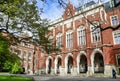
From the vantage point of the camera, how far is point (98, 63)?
34.1 m

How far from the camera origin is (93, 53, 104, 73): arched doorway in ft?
108

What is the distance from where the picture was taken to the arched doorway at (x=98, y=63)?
3298cm

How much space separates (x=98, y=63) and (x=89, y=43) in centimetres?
387

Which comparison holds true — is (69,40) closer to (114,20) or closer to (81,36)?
(81,36)

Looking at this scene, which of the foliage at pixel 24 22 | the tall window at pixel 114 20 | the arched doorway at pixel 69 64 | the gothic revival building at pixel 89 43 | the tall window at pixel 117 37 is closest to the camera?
the foliage at pixel 24 22

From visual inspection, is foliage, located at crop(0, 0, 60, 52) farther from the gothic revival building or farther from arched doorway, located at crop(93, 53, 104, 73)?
arched doorway, located at crop(93, 53, 104, 73)

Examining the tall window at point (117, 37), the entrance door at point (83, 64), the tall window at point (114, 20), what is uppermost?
the tall window at point (114, 20)

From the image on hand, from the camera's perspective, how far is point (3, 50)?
13.1 m

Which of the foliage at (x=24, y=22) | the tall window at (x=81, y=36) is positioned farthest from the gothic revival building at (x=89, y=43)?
the foliage at (x=24, y=22)

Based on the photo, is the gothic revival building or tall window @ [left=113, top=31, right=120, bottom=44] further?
tall window @ [left=113, top=31, right=120, bottom=44]

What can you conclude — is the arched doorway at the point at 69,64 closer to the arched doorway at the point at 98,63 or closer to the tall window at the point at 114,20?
the arched doorway at the point at 98,63

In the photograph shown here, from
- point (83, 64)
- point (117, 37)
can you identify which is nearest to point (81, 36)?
point (83, 64)

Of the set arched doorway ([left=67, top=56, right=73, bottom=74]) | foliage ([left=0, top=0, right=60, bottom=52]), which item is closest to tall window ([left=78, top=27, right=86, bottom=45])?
arched doorway ([left=67, top=56, right=73, bottom=74])

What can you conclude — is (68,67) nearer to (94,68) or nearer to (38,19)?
(94,68)
